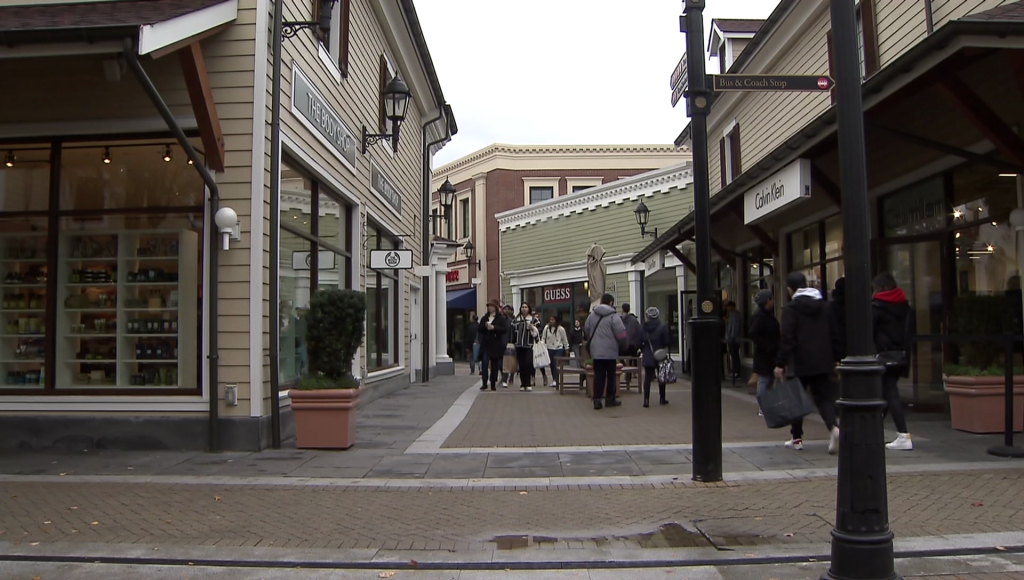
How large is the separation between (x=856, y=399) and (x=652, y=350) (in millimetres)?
8768

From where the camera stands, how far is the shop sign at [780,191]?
988 cm

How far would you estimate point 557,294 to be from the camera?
105 feet

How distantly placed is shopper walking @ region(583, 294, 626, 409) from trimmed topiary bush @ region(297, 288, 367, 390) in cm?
413

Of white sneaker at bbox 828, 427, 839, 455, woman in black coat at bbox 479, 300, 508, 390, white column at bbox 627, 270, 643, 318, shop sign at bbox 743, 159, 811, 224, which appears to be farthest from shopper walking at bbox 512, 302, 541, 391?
white column at bbox 627, 270, 643, 318

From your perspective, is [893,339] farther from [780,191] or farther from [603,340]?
[603,340]

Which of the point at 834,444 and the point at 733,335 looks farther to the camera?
the point at 733,335

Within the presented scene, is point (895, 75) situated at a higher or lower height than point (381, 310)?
higher

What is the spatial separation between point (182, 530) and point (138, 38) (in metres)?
4.17

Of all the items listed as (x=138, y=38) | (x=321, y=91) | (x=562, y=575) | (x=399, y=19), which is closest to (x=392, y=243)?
(x=399, y=19)

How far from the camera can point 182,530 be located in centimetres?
576

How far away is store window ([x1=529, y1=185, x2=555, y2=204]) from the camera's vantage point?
3647 cm

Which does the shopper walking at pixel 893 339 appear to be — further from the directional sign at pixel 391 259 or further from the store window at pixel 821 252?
the directional sign at pixel 391 259

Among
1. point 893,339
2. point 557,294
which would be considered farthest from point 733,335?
point 557,294

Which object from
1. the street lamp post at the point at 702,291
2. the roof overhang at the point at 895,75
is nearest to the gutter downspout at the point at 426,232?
the roof overhang at the point at 895,75
